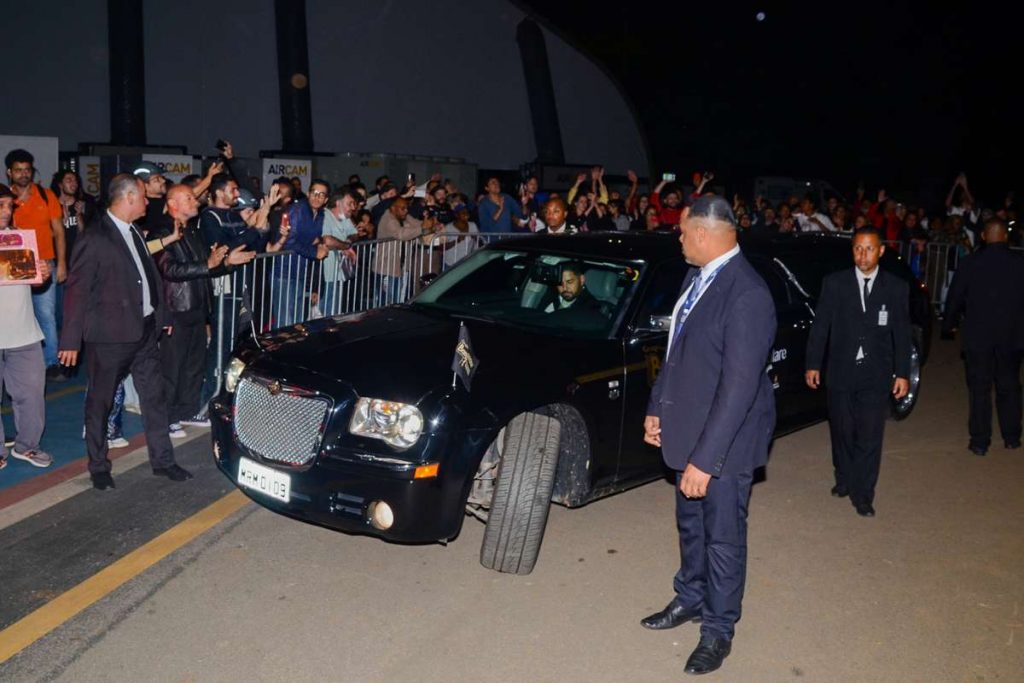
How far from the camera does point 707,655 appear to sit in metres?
4.19

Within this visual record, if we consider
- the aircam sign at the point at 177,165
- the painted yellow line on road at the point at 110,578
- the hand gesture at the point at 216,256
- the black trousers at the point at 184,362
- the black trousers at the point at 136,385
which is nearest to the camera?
the painted yellow line on road at the point at 110,578

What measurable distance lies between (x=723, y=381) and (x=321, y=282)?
590 cm

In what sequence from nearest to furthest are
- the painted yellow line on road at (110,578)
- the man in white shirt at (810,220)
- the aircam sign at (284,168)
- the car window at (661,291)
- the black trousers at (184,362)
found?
the painted yellow line on road at (110,578) → the car window at (661,291) → the black trousers at (184,362) → the man in white shirt at (810,220) → the aircam sign at (284,168)

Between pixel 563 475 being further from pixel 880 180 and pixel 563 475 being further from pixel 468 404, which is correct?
pixel 880 180

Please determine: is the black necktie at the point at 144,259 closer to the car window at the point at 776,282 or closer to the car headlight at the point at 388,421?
the car headlight at the point at 388,421

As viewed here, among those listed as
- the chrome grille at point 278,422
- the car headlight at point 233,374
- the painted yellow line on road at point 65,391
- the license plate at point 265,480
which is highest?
the car headlight at point 233,374

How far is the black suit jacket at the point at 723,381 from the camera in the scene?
3.94 m

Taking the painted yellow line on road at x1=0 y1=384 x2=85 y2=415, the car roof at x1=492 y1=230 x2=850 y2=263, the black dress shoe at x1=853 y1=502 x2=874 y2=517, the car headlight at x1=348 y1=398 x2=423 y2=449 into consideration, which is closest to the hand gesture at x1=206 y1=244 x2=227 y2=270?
the car roof at x1=492 y1=230 x2=850 y2=263

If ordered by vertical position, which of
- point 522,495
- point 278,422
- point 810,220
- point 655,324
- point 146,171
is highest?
point 146,171

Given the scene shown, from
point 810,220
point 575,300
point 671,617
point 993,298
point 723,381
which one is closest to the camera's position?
point 723,381

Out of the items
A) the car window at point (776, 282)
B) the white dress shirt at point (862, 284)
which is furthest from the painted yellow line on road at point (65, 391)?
the white dress shirt at point (862, 284)

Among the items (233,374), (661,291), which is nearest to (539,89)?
(661,291)

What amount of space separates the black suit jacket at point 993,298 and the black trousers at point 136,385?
237 inches

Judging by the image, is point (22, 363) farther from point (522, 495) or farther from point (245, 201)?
point (522, 495)
